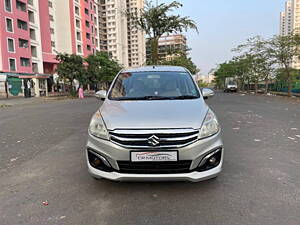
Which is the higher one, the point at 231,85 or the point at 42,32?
the point at 42,32

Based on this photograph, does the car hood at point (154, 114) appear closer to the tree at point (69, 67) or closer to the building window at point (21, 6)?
the tree at point (69, 67)

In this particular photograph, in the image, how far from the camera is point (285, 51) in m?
Answer: 21.1

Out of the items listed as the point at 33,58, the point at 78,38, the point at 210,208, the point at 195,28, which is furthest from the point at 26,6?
the point at 210,208

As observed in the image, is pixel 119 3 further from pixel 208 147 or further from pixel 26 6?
pixel 208 147

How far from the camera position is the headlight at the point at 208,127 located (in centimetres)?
259

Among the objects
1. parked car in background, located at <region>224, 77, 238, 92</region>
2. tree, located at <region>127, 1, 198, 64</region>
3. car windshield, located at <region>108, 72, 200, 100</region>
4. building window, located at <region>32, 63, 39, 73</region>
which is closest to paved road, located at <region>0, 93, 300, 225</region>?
car windshield, located at <region>108, 72, 200, 100</region>

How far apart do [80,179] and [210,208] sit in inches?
71.8

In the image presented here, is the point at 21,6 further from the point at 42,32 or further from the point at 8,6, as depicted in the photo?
the point at 42,32

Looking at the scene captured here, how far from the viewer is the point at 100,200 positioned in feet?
8.75

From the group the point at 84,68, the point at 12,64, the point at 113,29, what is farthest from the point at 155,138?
the point at 113,29

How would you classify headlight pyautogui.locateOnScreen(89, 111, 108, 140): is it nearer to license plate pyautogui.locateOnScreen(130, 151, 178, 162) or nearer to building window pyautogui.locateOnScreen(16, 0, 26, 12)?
license plate pyautogui.locateOnScreen(130, 151, 178, 162)

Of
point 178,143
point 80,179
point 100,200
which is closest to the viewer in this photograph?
point 178,143

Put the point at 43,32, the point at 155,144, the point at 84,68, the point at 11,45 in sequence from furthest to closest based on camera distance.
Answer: the point at 43,32 → the point at 11,45 → the point at 84,68 → the point at 155,144

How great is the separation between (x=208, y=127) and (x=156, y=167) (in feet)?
2.54
